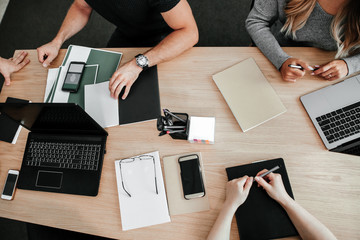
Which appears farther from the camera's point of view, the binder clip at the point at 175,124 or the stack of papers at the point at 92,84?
the stack of papers at the point at 92,84

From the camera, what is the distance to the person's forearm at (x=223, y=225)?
2.65 ft

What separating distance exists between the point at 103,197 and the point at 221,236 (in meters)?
0.49

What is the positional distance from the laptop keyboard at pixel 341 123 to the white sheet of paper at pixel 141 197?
2.28ft

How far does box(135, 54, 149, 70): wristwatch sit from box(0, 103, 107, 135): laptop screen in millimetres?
349

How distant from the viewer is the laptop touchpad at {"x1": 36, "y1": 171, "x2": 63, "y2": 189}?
0.99 meters

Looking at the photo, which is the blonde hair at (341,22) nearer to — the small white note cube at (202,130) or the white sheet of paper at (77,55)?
the small white note cube at (202,130)

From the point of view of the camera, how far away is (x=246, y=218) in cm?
86

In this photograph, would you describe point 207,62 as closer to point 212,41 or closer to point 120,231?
point 120,231

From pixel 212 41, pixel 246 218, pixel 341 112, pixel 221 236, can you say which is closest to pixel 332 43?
pixel 341 112

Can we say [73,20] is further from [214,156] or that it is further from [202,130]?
[214,156]

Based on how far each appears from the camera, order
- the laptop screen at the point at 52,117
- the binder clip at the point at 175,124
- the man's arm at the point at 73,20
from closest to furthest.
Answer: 1. the laptop screen at the point at 52,117
2. the binder clip at the point at 175,124
3. the man's arm at the point at 73,20

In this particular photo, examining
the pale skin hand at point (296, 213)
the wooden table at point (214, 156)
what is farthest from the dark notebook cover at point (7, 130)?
the pale skin hand at point (296, 213)

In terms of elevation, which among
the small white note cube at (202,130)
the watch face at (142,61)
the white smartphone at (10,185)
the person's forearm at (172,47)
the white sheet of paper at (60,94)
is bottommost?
the white smartphone at (10,185)

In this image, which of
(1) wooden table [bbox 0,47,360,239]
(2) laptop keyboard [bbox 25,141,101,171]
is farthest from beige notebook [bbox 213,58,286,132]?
(2) laptop keyboard [bbox 25,141,101,171]
